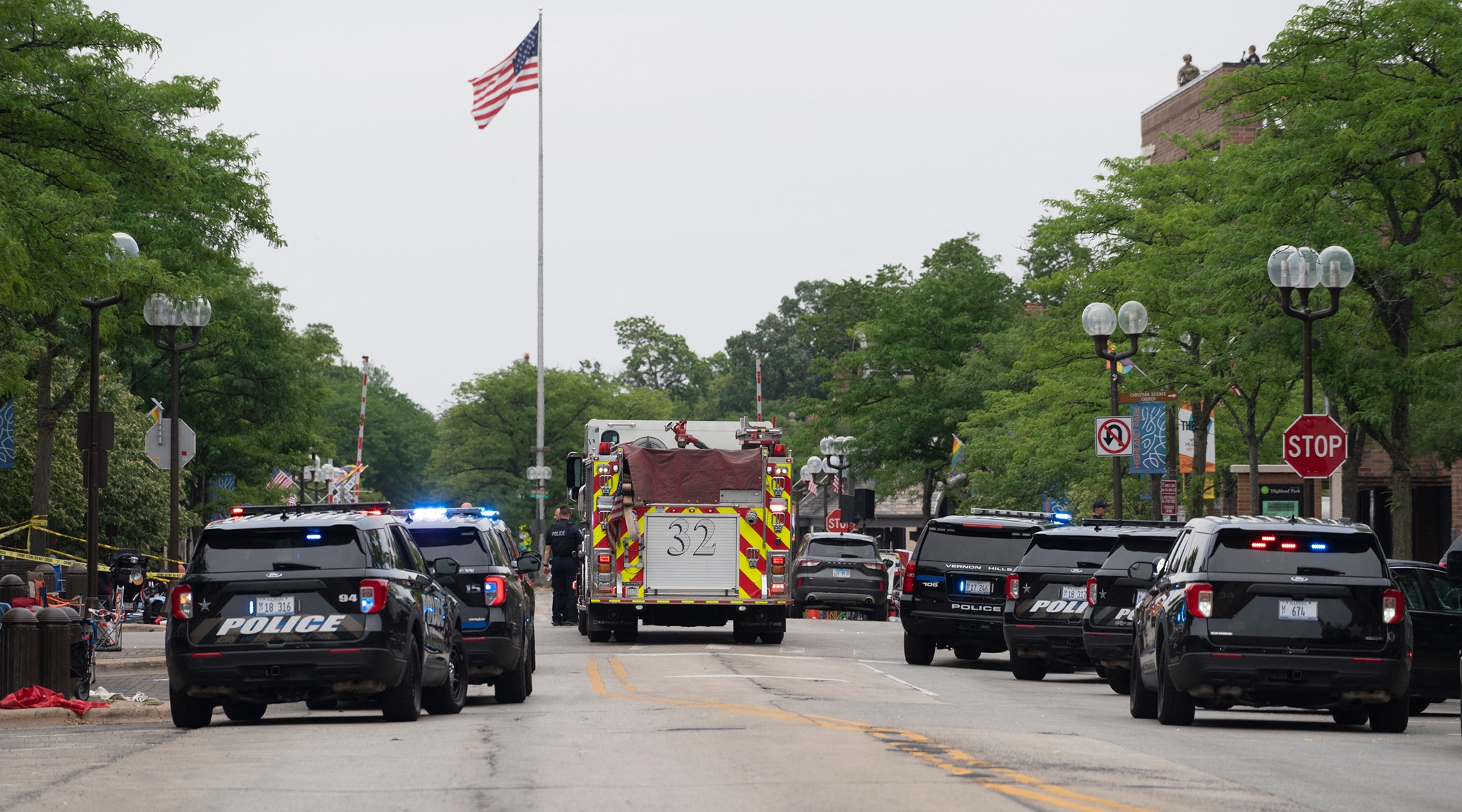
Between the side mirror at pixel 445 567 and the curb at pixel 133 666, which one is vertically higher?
the side mirror at pixel 445 567

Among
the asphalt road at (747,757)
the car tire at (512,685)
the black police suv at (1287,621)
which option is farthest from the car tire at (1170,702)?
the car tire at (512,685)

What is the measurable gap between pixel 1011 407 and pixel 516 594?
3298 cm

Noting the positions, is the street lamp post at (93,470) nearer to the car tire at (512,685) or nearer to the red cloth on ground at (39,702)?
the red cloth on ground at (39,702)

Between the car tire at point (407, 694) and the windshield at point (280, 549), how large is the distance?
0.92 meters

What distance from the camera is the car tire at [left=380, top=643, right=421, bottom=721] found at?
14.6 meters

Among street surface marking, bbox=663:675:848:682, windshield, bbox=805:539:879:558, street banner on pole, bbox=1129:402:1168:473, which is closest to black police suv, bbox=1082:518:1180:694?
street surface marking, bbox=663:675:848:682

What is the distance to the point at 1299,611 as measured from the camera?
14828 mm

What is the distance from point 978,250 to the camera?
74000 millimetres

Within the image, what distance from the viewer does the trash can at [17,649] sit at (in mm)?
16578

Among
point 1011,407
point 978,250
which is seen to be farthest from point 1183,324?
point 978,250

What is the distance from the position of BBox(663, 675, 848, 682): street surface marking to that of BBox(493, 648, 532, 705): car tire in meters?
3.19

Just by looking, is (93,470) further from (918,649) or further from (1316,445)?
(1316,445)

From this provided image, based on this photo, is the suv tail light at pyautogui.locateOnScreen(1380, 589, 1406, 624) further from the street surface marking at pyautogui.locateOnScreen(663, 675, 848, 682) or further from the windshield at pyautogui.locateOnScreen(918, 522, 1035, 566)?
the windshield at pyautogui.locateOnScreen(918, 522, 1035, 566)

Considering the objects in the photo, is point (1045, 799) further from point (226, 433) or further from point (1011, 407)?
point (226, 433)
